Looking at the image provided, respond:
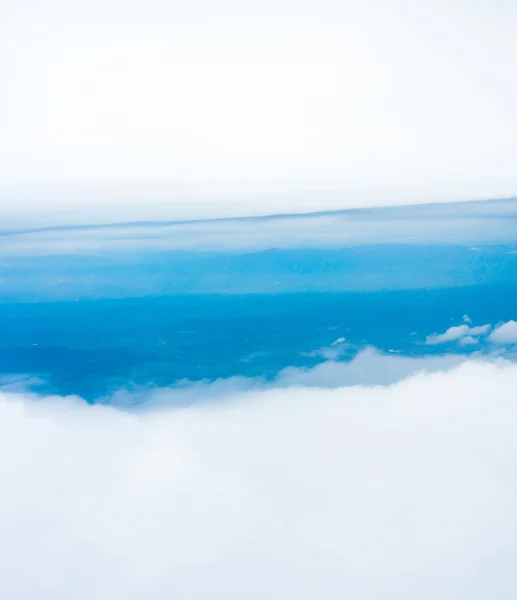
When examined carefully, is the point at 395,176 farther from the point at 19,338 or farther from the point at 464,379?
the point at 19,338

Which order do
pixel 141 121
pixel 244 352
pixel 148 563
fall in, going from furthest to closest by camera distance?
pixel 141 121
pixel 244 352
pixel 148 563

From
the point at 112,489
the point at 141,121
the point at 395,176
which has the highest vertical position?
the point at 141,121

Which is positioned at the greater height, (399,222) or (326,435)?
(399,222)

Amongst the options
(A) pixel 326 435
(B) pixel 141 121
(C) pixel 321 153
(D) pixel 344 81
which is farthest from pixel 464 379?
(B) pixel 141 121

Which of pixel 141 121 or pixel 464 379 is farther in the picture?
pixel 141 121

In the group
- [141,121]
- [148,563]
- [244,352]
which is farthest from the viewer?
[141,121]

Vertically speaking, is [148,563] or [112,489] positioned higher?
[112,489]

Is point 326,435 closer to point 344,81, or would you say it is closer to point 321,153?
point 321,153

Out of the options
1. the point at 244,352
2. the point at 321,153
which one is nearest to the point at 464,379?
the point at 244,352

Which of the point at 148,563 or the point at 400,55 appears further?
the point at 400,55
